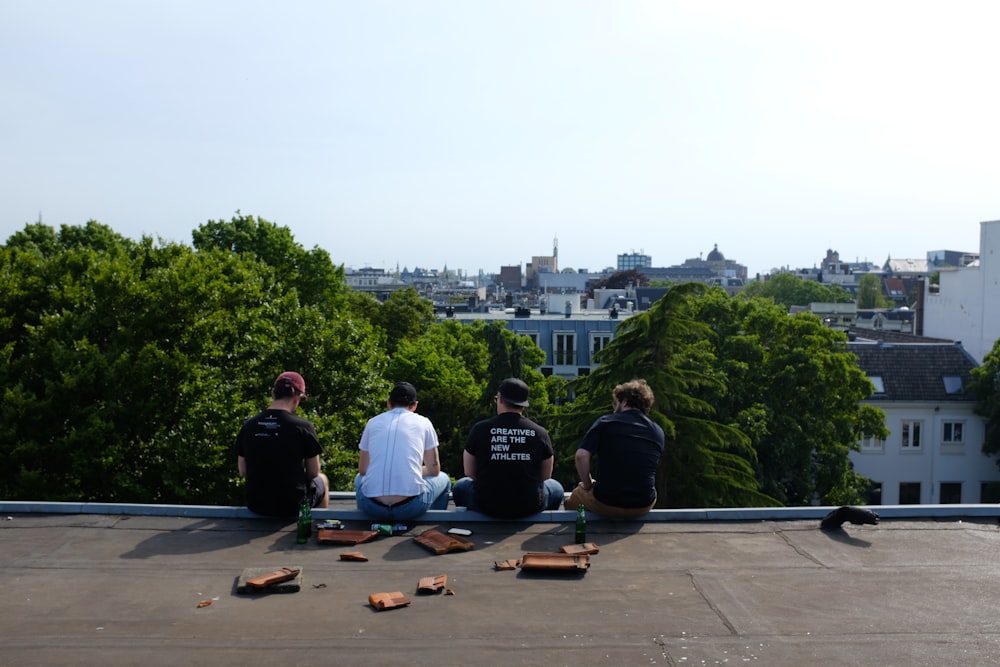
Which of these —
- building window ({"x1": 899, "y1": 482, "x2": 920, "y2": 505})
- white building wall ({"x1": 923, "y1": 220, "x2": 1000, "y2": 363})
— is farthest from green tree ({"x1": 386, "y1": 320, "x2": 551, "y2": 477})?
white building wall ({"x1": 923, "y1": 220, "x2": 1000, "y2": 363})

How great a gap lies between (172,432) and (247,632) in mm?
12602

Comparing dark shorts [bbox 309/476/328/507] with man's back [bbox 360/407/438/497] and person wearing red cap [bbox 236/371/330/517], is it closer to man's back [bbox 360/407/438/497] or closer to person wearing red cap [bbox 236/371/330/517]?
person wearing red cap [bbox 236/371/330/517]

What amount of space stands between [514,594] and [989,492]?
4388cm

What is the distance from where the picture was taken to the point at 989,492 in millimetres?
44750

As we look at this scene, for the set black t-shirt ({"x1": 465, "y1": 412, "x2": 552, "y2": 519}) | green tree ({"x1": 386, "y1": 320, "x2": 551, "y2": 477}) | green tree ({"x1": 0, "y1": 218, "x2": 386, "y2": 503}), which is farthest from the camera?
green tree ({"x1": 386, "y1": 320, "x2": 551, "y2": 477})

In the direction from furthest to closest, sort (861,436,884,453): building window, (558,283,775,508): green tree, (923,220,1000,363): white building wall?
(923,220,1000,363): white building wall, (861,436,884,453): building window, (558,283,775,508): green tree

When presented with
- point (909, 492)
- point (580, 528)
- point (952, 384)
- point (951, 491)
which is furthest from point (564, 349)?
point (580, 528)

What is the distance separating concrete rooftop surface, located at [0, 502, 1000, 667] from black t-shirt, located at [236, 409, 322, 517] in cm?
26

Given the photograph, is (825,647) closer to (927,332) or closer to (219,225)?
(219,225)

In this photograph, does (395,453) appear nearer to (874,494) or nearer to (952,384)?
(874,494)

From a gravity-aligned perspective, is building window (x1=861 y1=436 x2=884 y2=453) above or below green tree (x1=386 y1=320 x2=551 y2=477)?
below

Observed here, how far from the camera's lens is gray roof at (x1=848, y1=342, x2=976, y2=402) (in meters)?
45.2

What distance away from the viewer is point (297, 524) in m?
8.45

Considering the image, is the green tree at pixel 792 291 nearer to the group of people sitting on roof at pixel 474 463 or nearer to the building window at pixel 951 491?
the building window at pixel 951 491
